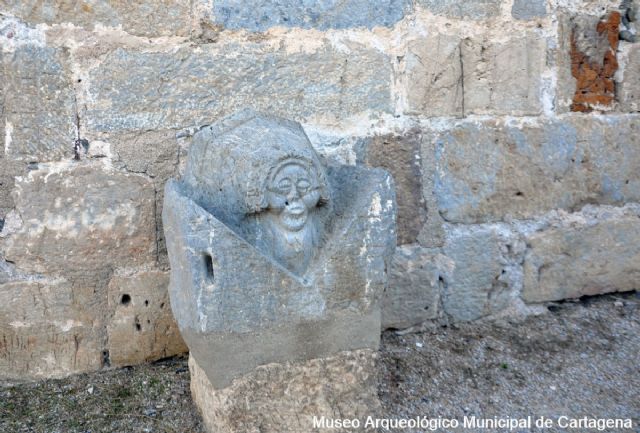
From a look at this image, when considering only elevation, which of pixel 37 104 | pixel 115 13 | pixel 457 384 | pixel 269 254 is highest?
pixel 115 13

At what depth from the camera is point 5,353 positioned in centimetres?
206

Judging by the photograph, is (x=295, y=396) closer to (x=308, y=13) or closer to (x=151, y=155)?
(x=151, y=155)

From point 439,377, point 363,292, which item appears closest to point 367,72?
point 363,292

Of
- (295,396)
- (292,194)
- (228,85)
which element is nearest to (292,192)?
(292,194)

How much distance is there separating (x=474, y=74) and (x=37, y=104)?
1.60 m

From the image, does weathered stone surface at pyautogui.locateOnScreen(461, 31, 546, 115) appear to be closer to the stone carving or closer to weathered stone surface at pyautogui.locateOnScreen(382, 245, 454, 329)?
weathered stone surface at pyautogui.locateOnScreen(382, 245, 454, 329)

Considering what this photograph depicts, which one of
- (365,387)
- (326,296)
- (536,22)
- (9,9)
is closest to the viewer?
(326,296)

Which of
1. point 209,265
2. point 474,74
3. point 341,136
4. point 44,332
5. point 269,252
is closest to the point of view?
point 209,265

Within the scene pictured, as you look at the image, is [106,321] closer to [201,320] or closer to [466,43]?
[201,320]

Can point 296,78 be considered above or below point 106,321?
above

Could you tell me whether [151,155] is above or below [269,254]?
above

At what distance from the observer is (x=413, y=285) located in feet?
7.78

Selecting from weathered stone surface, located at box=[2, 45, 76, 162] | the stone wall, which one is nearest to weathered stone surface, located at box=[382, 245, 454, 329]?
the stone wall

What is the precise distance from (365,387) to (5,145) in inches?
54.9
